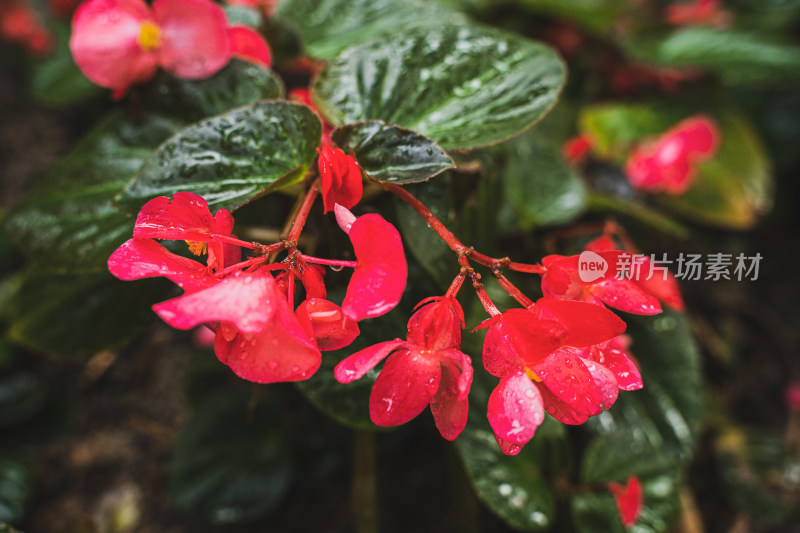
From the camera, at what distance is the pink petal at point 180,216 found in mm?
354

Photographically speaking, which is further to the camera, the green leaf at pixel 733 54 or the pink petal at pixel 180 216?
the green leaf at pixel 733 54

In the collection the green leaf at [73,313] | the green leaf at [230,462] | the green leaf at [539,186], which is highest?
the green leaf at [73,313]

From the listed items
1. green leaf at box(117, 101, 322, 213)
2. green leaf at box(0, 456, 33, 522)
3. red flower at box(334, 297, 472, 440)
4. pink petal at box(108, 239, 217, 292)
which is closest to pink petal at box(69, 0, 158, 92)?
green leaf at box(117, 101, 322, 213)

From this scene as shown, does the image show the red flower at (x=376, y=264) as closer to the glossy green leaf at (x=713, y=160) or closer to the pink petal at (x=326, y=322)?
the pink petal at (x=326, y=322)

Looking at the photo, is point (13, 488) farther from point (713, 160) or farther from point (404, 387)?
point (713, 160)

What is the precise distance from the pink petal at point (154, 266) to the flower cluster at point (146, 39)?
0.29 meters

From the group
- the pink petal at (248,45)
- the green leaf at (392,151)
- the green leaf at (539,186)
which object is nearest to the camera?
the green leaf at (392,151)

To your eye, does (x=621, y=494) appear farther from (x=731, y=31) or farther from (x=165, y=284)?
(x=731, y=31)

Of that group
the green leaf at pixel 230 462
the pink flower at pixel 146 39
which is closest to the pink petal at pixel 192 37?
the pink flower at pixel 146 39

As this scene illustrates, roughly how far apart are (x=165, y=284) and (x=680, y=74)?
1316mm

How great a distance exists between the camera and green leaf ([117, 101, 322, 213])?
42 centimetres

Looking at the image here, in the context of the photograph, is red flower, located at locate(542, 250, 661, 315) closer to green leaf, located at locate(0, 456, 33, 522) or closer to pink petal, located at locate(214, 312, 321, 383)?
pink petal, located at locate(214, 312, 321, 383)

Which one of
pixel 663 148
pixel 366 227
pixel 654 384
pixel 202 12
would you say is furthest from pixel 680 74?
pixel 366 227

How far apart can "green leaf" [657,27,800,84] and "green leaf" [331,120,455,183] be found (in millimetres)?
1039
